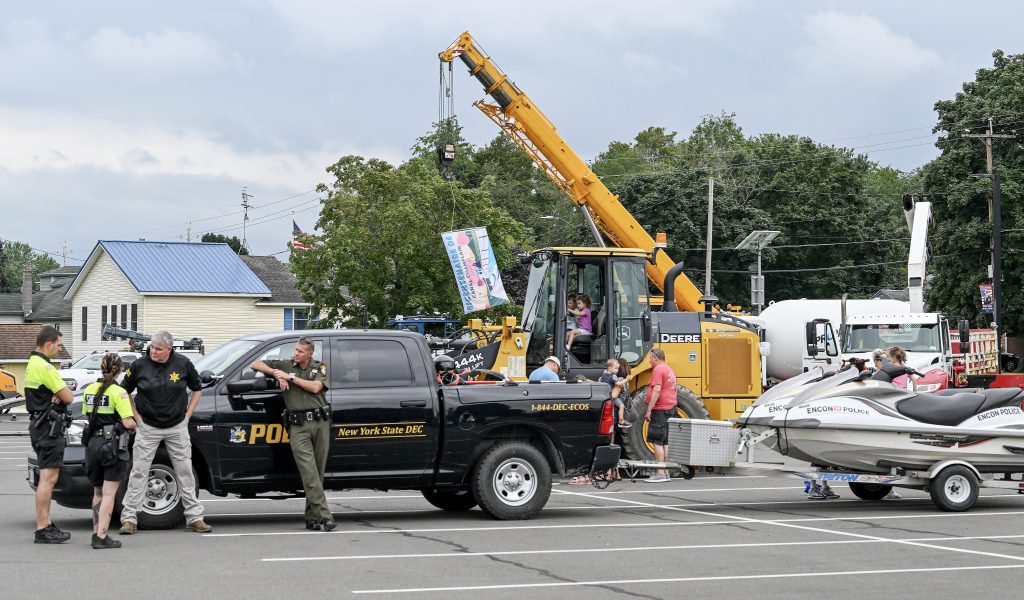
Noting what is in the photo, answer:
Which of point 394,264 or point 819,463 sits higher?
point 394,264

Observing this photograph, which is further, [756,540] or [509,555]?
[756,540]

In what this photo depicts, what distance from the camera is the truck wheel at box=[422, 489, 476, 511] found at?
553 inches

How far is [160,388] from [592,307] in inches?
358

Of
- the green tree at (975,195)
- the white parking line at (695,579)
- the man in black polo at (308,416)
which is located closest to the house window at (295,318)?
the green tree at (975,195)

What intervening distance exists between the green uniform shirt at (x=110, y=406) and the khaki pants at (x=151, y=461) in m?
0.27

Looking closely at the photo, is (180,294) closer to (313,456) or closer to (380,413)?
(380,413)

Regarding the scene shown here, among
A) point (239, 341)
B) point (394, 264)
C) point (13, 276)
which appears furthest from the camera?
point (13, 276)

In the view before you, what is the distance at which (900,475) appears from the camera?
14.1 m

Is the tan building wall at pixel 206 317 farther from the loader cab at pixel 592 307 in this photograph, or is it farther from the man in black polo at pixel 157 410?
the man in black polo at pixel 157 410

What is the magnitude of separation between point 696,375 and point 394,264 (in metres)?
21.4

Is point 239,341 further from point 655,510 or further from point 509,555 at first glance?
point 655,510

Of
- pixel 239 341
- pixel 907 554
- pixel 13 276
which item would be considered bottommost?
pixel 907 554

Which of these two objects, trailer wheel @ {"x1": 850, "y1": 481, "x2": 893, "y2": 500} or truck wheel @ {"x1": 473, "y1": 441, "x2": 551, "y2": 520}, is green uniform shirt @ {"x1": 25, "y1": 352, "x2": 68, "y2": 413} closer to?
truck wheel @ {"x1": 473, "y1": 441, "x2": 551, "y2": 520}

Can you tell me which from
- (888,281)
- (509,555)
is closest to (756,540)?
(509,555)
